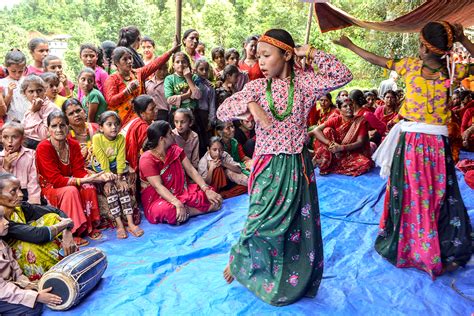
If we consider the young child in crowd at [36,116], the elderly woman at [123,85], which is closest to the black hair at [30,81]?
the young child in crowd at [36,116]

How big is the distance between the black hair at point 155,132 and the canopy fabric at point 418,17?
2106 mm

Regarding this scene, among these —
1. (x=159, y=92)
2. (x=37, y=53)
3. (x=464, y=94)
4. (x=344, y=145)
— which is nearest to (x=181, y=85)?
(x=159, y=92)

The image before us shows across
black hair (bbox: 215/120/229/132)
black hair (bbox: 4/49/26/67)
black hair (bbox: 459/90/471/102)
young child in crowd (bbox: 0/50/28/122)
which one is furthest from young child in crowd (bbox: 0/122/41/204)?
black hair (bbox: 459/90/471/102)

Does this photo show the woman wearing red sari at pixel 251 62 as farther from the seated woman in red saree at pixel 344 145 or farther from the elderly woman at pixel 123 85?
→ the elderly woman at pixel 123 85

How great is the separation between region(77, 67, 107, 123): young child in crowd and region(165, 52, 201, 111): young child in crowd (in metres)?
0.81

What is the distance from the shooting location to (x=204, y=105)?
17.5 ft

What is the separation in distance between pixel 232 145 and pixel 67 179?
7.16 feet

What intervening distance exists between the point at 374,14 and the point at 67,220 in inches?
511

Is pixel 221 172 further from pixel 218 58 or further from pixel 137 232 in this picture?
pixel 218 58

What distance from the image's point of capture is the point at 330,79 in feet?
8.12

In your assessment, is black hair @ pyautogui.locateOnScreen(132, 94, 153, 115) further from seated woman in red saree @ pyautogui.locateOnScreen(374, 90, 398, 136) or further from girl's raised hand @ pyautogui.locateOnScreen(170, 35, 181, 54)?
seated woman in red saree @ pyautogui.locateOnScreen(374, 90, 398, 136)

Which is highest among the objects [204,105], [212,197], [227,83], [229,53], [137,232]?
[229,53]

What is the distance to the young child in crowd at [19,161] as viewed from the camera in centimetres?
323

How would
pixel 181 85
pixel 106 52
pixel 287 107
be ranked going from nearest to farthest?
pixel 287 107, pixel 181 85, pixel 106 52
